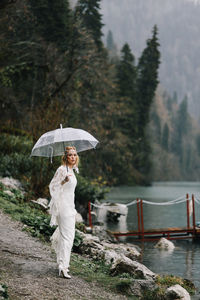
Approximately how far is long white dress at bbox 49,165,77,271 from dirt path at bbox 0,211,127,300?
1.16 ft

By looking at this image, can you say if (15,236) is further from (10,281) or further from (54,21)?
(54,21)

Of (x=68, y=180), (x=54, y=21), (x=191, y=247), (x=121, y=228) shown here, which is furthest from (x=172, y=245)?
(x=54, y=21)

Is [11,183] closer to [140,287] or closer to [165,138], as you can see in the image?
[140,287]

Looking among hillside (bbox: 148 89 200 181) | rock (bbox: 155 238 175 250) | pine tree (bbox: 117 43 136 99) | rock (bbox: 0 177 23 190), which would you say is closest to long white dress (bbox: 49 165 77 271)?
rock (bbox: 0 177 23 190)

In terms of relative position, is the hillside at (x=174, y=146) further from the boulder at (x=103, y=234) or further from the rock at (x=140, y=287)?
the rock at (x=140, y=287)

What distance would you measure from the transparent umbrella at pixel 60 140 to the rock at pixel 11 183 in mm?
7781

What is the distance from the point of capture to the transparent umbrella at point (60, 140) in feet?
25.0

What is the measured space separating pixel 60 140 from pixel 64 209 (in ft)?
3.93

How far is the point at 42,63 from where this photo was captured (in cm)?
2850

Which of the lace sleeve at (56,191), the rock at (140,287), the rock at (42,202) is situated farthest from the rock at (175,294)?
the rock at (42,202)

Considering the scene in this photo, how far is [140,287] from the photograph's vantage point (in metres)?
6.84

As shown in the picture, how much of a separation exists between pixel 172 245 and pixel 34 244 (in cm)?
781

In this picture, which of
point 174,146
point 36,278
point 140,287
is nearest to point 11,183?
point 36,278

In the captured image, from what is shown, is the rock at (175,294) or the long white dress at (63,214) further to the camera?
the long white dress at (63,214)
